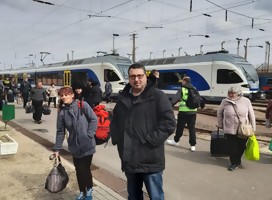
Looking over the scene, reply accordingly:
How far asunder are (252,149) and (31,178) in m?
3.61

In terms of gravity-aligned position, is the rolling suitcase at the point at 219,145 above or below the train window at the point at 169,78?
below

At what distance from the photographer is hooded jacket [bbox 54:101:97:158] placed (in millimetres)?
3883

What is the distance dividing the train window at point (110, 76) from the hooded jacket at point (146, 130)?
18.6 meters

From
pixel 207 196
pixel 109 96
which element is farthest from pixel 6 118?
pixel 109 96

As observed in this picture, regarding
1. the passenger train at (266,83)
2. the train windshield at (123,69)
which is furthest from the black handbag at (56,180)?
the passenger train at (266,83)

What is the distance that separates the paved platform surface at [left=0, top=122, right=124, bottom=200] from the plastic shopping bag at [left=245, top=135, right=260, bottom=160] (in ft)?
8.07

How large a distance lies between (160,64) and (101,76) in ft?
13.5

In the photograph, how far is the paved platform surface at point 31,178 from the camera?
4285mm

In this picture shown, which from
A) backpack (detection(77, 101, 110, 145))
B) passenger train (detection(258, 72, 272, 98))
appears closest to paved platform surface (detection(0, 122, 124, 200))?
backpack (detection(77, 101, 110, 145))

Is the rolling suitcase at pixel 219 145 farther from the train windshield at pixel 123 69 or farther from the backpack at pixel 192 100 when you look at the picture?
the train windshield at pixel 123 69

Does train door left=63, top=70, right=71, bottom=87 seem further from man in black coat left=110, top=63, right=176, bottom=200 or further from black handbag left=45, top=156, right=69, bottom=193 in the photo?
man in black coat left=110, top=63, right=176, bottom=200

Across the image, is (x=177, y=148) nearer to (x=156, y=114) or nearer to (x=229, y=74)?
(x=156, y=114)

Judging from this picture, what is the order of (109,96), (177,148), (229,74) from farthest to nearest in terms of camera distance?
(109,96)
(229,74)
(177,148)

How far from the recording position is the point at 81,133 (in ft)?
12.7
